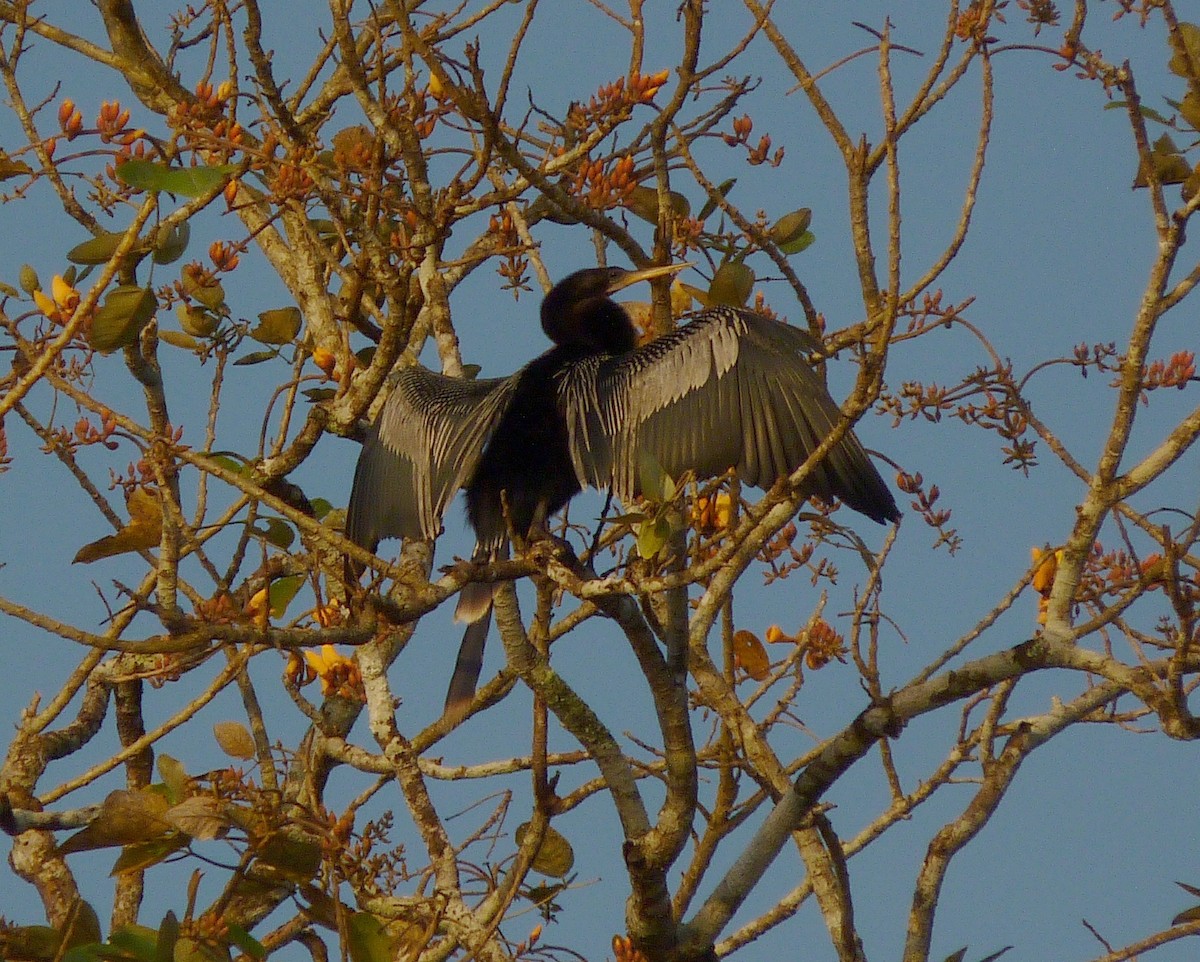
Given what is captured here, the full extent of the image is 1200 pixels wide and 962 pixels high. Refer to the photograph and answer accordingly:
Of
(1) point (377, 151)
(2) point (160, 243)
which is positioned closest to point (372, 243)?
(1) point (377, 151)

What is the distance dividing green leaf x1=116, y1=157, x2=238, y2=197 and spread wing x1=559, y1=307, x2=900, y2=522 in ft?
4.13

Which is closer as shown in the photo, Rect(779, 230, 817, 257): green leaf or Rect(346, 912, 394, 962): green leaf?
Rect(346, 912, 394, 962): green leaf

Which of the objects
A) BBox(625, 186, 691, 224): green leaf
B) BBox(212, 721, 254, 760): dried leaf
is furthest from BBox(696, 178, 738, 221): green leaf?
BBox(212, 721, 254, 760): dried leaf

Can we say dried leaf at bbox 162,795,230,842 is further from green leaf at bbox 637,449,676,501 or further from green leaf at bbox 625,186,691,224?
green leaf at bbox 625,186,691,224

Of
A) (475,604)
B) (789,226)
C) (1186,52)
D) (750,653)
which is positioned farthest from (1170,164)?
(475,604)

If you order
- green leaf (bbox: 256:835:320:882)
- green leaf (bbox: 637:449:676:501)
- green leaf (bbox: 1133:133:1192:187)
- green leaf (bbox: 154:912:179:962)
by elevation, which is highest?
green leaf (bbox: 1133:133:1192:187)

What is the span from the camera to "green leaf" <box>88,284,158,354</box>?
10.8 feet

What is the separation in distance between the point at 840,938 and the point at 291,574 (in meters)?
1.73

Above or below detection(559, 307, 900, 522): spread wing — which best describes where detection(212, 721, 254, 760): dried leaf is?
below

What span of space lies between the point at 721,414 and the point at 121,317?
4.87 feet

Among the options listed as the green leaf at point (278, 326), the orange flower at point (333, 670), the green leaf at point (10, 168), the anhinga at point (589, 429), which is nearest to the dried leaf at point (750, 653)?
the anhinga at point (589, 429)

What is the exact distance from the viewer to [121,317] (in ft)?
10.9

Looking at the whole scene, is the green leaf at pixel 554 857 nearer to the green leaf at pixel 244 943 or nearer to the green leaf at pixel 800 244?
the green leaf at pixel 244 943

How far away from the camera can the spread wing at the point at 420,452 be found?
414 cm
